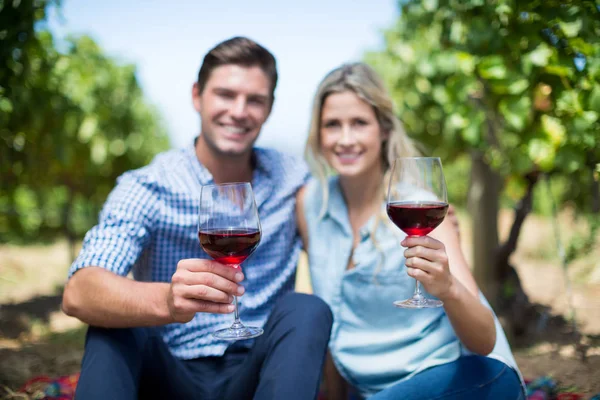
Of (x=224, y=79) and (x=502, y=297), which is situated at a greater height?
(x=224, y=79)

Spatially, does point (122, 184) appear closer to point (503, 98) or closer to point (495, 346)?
point (495, 346)

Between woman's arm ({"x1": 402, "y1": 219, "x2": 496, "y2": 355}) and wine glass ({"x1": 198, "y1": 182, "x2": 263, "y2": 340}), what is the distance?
508 mm

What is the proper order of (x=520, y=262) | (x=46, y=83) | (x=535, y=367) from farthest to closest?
(x=520, y=262), (x=46, y=83), (x=535, y=367)

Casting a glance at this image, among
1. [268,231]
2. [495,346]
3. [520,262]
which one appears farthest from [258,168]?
[520,262]

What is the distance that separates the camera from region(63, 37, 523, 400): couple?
2.15 meters

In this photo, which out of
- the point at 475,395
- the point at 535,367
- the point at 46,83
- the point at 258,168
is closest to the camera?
the point at 475,395

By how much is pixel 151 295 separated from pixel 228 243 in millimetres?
447

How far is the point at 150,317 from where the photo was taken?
213 cm

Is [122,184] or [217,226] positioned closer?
[217,226]

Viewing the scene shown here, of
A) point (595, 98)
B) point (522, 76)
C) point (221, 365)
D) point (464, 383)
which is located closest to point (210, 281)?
point (221, 365)

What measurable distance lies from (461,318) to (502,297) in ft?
10.3

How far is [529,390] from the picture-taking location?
3076 mm

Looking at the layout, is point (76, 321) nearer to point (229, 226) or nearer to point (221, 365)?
point (221, 365)

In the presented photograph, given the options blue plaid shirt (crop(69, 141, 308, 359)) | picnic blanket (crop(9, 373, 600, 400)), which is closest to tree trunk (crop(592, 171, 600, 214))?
picnic blanket (crop(9, 373, 600, 400))
